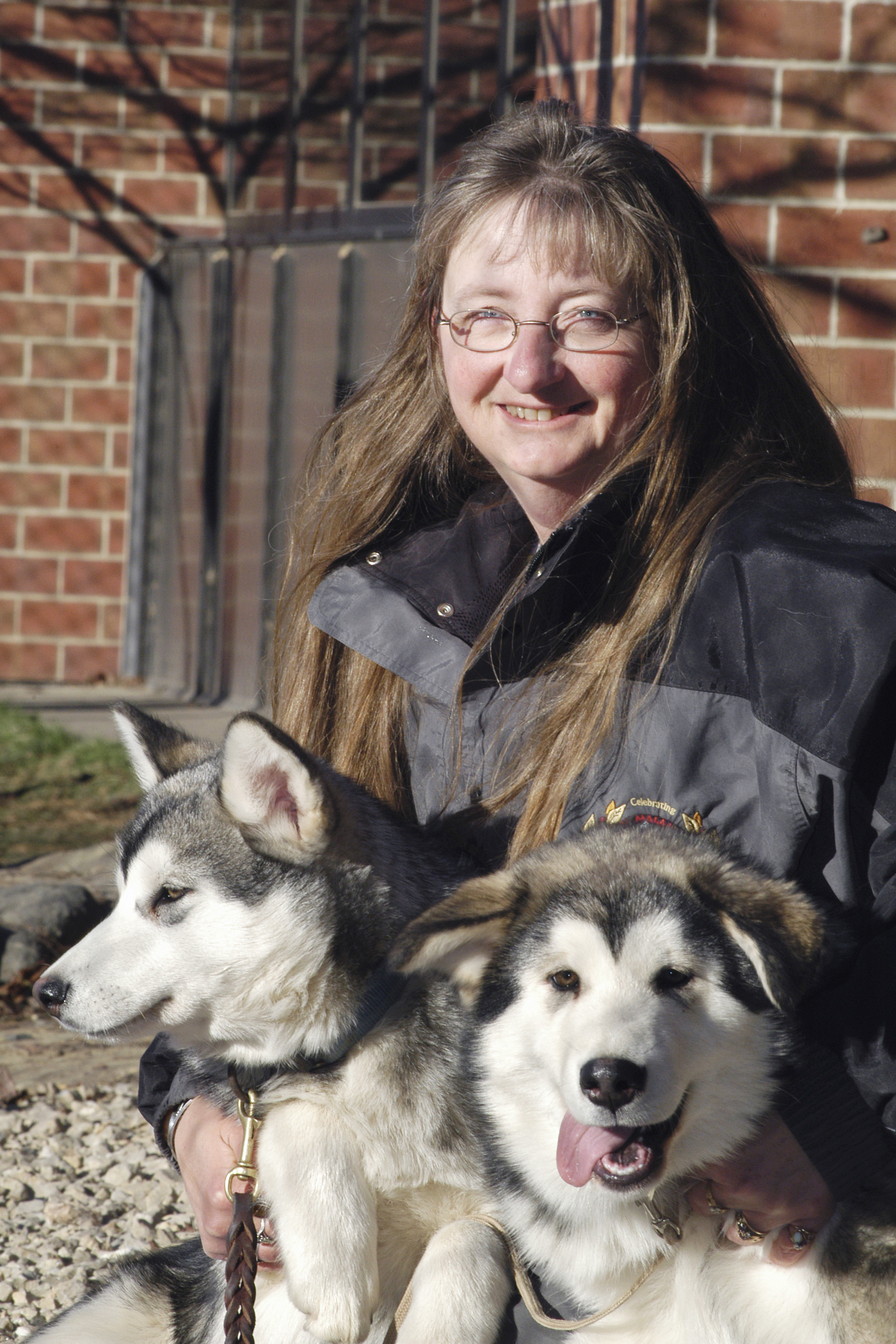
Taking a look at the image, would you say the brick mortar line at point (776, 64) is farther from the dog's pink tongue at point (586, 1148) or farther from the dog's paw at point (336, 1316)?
the dog's paw at point (336, 1316)

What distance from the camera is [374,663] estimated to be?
9.45 feet

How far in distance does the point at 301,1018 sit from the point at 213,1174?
0.35m

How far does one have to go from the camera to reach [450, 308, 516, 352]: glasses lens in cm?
264

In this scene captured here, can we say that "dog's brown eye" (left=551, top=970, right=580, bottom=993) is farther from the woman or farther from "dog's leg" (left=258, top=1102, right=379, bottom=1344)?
"dog's leg" (left=258, top=1102, right=379, bottom=1344)

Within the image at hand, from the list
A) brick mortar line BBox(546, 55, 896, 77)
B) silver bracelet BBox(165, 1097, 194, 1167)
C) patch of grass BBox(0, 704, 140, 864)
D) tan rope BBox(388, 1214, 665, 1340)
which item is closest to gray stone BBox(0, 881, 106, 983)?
patch of grass BBox(0, 704, 140, 864)

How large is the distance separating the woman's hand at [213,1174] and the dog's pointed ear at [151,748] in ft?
2.25

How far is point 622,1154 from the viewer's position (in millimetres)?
1850

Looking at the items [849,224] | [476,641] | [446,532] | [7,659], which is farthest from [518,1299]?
[7,659]

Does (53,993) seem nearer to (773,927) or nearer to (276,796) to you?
(276,796)

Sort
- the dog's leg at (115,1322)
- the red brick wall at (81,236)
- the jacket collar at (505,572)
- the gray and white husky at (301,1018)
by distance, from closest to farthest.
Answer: the gray and white husky at (301,1018), the dog's leg at (115,1322), the jacket collar at (505,572), the red brick wall at (81,236)

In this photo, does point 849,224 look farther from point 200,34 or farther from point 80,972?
point 200,34

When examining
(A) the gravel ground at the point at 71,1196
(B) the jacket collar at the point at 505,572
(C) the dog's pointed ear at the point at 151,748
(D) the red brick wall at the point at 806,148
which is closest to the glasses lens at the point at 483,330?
(B) the jacket collar at the point at 505,572

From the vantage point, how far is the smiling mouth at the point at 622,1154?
184 centimetres

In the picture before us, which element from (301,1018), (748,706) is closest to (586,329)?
(748,706)
